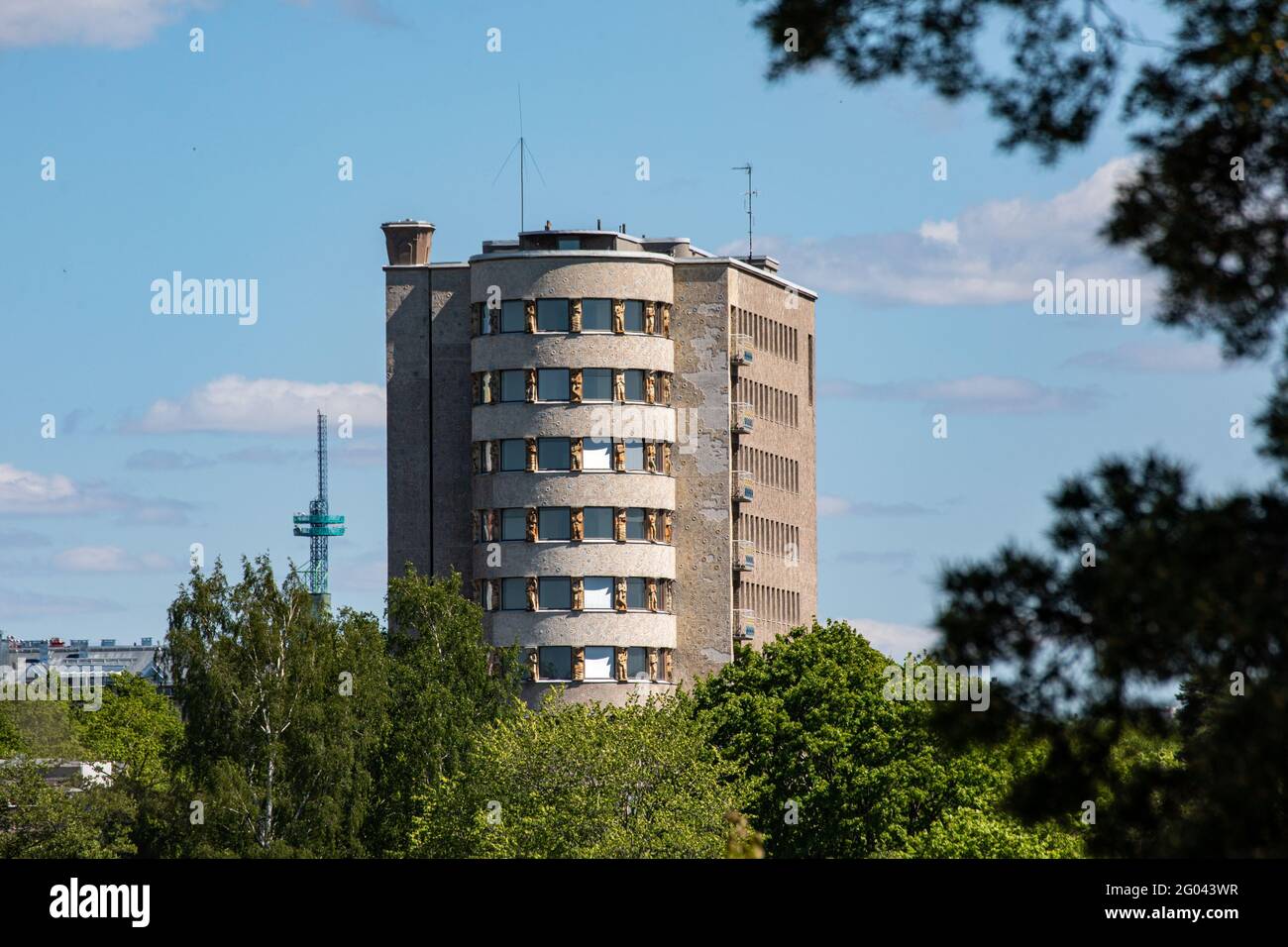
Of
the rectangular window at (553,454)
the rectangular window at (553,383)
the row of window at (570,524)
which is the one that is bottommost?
the row of window at (570,524)

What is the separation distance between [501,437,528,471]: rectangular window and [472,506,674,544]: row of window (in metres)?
2.16

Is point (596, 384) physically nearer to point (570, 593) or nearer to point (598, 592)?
point (598, 592)

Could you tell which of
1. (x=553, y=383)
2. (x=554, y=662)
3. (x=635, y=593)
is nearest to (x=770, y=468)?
(x=635, y=593)

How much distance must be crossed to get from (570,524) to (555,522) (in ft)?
2.74

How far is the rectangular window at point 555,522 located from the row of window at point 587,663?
18.5 feet

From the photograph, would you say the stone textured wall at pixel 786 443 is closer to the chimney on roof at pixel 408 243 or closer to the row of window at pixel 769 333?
the row of window at pixel 769 333

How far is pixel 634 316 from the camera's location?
413 ft

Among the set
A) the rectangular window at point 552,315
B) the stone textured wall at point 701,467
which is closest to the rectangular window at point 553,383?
the rectangular window at point 552,315

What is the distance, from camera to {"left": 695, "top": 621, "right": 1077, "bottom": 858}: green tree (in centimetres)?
8362

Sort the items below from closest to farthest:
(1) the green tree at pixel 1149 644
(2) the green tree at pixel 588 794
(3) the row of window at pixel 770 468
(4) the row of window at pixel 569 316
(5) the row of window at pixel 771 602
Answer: (1) the green tree at pixel 1149 644 → (2) the green tree at pixel 588 794 → (4) the row of window at pixel 569 316 → (5) the row of window at pixel 771 602 → (3) the row of window at pixel 770 468

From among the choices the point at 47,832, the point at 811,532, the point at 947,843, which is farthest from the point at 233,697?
the point at 811,532

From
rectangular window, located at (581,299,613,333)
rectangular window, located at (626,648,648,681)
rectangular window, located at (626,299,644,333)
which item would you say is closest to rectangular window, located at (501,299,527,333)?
rectangular window, located at (581,299,613,333)

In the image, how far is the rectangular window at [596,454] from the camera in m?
124
